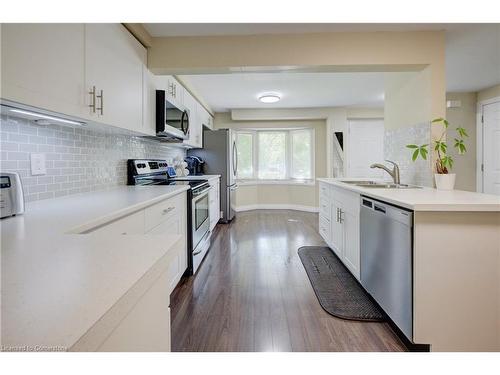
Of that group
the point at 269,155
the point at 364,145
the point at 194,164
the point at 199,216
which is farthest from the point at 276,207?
the point at 199,216

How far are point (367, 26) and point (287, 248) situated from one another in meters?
2.47

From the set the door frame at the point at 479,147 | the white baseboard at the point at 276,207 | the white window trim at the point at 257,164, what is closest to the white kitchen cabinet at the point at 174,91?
the white window trim at the point at 257,164

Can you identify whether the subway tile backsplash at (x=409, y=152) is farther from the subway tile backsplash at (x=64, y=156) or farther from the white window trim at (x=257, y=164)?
the white window trim at (x=257, y=164)

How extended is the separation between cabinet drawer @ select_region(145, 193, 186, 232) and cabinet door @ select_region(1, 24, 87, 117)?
69cm

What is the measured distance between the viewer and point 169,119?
2873 mm

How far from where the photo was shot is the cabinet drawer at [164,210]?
5.84 feet

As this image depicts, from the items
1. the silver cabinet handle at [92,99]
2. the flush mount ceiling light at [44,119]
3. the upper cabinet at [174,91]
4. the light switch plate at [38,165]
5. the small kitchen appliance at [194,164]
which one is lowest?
the light switch plate at [38,165]

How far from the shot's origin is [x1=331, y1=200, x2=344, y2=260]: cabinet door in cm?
273

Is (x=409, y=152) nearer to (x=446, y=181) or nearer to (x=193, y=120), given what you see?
(x=446, y=181)

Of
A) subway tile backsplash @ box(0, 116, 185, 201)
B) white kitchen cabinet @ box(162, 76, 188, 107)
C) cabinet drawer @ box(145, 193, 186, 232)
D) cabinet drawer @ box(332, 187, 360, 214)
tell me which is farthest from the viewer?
white kitchen cabinet @ box(162, 76, 188, 107)

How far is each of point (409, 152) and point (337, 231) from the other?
108 cm

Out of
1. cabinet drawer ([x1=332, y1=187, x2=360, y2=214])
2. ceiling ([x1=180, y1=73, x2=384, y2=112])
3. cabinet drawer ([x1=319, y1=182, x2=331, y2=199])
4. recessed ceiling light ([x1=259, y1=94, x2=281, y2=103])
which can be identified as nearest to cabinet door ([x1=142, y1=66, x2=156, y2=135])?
ceiling ([x1=180, y1=73, x2=384, y2=112])

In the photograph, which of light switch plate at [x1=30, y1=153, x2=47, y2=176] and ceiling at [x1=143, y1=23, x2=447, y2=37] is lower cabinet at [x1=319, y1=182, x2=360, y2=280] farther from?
light switch plate at [x1=30, y1=153, x2=47, y2=176]

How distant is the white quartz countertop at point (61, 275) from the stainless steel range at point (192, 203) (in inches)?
58.1
